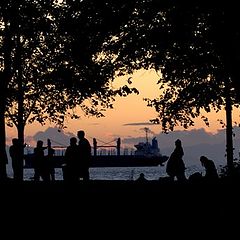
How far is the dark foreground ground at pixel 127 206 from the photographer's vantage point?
49.3 feet

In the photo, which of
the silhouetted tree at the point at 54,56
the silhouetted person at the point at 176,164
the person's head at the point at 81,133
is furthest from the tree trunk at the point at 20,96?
the person's head at the point at 81,133

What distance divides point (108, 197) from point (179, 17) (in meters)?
7.44

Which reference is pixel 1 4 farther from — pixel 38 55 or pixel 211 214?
pixel 211 214

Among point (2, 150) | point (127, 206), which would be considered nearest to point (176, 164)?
point (127, 206)

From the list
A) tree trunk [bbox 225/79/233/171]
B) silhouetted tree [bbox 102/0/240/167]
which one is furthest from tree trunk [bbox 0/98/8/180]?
tree trunk [bbox 225/79/233/171]

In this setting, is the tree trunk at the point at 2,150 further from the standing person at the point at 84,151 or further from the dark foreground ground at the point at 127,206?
the standing person at the point at 84,151

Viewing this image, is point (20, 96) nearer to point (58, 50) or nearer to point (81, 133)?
point (58, 50)

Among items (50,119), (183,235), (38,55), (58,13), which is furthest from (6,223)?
(50,119)

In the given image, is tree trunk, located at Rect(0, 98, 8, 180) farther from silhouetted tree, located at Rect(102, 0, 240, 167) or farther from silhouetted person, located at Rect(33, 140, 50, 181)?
silhouetted tree, located at Rect(102, 0, 240, 167)

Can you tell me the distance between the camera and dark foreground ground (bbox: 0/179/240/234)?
15.0m

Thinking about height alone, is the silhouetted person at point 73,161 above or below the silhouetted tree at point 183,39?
below

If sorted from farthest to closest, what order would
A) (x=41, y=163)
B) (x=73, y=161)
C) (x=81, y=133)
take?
(x=41, y=163), (x=73, y=161), (x=81, y=133)

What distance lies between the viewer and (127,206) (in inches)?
700

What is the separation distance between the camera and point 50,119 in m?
42.9
